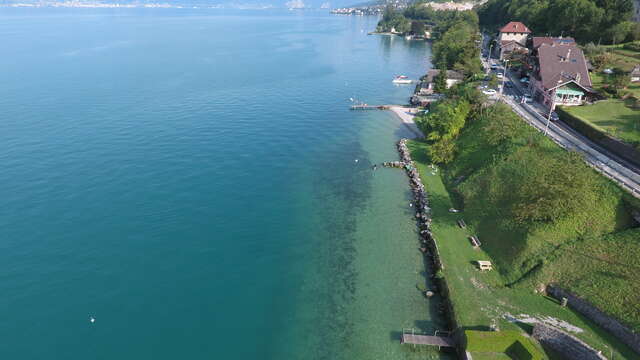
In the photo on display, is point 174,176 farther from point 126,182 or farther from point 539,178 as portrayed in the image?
point 539,178

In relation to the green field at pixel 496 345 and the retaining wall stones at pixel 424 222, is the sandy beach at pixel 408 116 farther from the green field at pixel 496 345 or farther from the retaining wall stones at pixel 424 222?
the green field at pixel 496 345

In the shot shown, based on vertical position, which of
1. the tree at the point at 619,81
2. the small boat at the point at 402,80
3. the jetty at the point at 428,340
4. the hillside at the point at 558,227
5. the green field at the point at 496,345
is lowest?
the jetty at the point at 428,340

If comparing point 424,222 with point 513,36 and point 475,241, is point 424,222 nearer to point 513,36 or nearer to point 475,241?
point 475,241

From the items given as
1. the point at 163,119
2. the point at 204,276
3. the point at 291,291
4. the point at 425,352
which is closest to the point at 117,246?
the point at 204,276

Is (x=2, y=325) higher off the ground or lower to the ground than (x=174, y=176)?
lower

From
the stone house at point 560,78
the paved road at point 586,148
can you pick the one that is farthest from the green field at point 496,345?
the stone house at point 560,78
